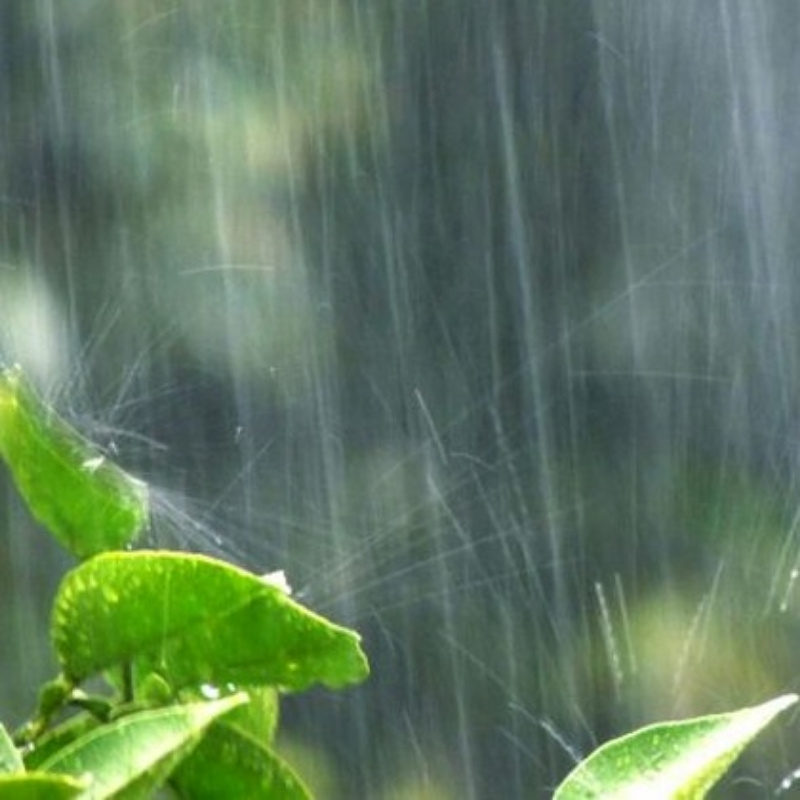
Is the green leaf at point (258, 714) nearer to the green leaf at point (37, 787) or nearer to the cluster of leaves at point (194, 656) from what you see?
the cluster of leaves at point (194, 656)

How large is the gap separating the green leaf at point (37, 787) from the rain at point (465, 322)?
549mm

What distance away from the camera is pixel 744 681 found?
3.24ft

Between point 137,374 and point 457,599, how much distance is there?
196mm

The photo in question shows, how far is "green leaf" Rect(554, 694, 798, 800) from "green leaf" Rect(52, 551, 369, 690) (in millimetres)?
73

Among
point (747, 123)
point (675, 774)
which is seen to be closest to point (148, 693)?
point (675, 774)

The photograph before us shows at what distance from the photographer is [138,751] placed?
0.44m

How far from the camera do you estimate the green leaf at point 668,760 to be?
487 millimetres

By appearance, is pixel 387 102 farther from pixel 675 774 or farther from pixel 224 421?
pixel 675 774

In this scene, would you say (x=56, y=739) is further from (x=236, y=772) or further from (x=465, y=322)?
(x=465, y=322)

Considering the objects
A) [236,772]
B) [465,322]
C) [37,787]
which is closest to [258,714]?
[236,772]

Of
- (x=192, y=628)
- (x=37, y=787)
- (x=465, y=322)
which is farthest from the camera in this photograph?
(x=465, y=322)

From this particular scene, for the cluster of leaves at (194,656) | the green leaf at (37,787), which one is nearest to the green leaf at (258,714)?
the cluster of leaves at (194,656)

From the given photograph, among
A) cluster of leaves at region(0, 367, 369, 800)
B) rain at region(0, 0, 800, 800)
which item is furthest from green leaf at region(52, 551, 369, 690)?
rain at region(0, 0, 800, 800)

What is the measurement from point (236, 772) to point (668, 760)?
118 mm
